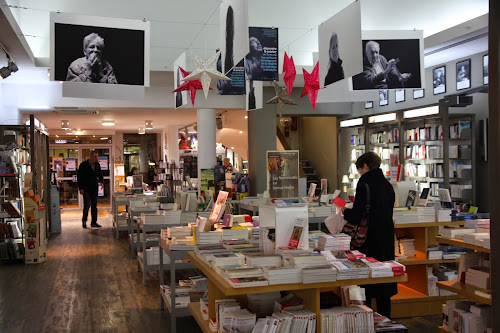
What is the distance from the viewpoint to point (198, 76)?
23.0 feet

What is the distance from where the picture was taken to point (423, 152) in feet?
33.6

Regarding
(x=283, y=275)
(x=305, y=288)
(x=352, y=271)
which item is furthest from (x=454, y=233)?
(x=283, y=275)

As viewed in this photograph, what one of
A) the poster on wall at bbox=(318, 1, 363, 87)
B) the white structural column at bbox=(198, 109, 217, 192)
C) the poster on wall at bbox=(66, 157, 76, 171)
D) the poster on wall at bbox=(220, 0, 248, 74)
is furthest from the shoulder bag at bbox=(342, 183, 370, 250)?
the poster on wall at bbox=(66, 157, 76, 171)

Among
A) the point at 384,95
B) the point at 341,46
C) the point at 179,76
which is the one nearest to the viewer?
the point at 341,46

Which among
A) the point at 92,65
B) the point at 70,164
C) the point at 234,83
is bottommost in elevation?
the point at 70,164

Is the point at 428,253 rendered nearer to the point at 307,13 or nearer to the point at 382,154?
the point at 307,13

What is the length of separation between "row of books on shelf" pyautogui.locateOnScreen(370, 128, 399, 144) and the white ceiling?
255 centimetres

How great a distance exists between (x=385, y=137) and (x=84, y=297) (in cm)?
743

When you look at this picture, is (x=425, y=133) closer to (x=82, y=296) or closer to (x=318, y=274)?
(x=82, y=296)

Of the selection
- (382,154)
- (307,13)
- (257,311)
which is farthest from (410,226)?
(382,154)

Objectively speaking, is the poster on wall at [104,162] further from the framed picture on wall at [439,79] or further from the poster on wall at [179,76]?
the framed picture on wall at [439,79]

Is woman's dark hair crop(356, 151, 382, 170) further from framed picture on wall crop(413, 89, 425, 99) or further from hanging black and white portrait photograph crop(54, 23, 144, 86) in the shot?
framed picture on wall crop(413, 89, 425, 99)

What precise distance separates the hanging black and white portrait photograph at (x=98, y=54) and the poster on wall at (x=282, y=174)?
139 inches

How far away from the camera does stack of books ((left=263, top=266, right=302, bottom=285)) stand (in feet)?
10.6
